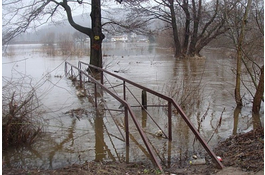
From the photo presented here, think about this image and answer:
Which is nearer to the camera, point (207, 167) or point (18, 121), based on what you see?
point (207, 167)

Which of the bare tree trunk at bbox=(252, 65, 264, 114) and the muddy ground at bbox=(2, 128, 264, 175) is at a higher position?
the bare tree trunk at bbox=(252, 65, 264, 114)

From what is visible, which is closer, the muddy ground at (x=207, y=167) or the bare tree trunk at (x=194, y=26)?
the muddy ground at (x=207, y=167)

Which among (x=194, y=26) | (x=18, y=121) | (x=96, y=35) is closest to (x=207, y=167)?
(x=18, y=121)

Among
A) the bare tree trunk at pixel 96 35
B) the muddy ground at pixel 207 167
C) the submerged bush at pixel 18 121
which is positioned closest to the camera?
the muddy ground at pixel 207 167

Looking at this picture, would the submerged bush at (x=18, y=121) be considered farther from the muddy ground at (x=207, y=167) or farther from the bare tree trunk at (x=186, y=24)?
the bare tree trunk at (x=186, y=24)

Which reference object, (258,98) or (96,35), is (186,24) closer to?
(96,35)

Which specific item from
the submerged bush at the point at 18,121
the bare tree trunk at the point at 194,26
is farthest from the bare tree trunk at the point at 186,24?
the submerged bush at the point at 18,121

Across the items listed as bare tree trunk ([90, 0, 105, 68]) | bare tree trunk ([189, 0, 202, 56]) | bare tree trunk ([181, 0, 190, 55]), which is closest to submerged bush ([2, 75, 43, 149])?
bare tree trunk ([90, 0, 105, 68])

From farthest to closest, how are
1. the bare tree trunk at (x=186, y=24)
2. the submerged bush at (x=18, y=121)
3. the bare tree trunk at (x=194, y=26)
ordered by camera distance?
the bare tree trunk at (x=186, y=24) → the bare tree trunk at (x=194, y=26) → the submerged bush at (x=18, y=121)

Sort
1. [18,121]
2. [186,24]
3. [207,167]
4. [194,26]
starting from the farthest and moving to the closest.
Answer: [186,24] < [194,26] < [18,121] < [207,167]

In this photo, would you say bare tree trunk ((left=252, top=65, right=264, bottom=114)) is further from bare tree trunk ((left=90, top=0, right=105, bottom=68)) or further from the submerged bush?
bare tree trunk ((left=90, top=0, right=105, bottom=68))

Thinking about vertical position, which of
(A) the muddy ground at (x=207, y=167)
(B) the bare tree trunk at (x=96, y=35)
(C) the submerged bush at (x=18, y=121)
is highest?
(B) the bare tree trunk at (x=96, y=35)

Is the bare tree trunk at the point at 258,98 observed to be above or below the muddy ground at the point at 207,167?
above

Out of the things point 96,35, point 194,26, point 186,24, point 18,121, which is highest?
point 186,24
